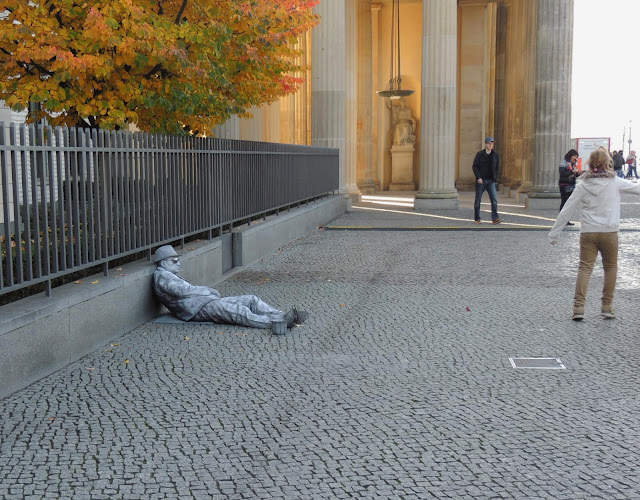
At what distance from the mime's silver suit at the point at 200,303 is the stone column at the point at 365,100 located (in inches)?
1093

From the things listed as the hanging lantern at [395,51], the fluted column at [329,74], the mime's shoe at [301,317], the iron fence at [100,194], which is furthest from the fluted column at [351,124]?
the mime's shoe at [301,317]

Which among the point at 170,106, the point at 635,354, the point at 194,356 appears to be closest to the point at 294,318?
the point at 194,356

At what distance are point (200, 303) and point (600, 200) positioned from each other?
4.21 meters

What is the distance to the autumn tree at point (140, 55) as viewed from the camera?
9.18m

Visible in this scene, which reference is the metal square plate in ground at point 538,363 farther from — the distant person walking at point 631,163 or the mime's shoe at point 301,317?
the distant person walking at point 631,163

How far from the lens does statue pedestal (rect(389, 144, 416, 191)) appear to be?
38.8 metres

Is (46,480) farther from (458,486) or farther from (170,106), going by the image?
(170,106)

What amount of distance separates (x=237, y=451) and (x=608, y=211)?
5331mm

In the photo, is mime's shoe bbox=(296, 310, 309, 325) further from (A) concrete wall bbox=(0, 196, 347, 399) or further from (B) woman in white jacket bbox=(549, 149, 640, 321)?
(B) woman in white jacket bbox=(549, 149, 640, 321)

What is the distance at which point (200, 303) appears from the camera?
27.5ft

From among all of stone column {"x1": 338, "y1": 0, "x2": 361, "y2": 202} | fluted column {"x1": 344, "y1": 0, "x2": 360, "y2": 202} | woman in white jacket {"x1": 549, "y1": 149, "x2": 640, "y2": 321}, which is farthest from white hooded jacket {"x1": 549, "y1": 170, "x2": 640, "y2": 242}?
fluted column {"x1": 344, "y1": 0, "x2": 360, "y2": 202}

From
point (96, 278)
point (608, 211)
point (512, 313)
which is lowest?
point (512, 313)

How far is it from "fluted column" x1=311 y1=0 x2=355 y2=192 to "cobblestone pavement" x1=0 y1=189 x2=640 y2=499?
15.5 metres

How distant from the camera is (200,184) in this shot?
1091cm
